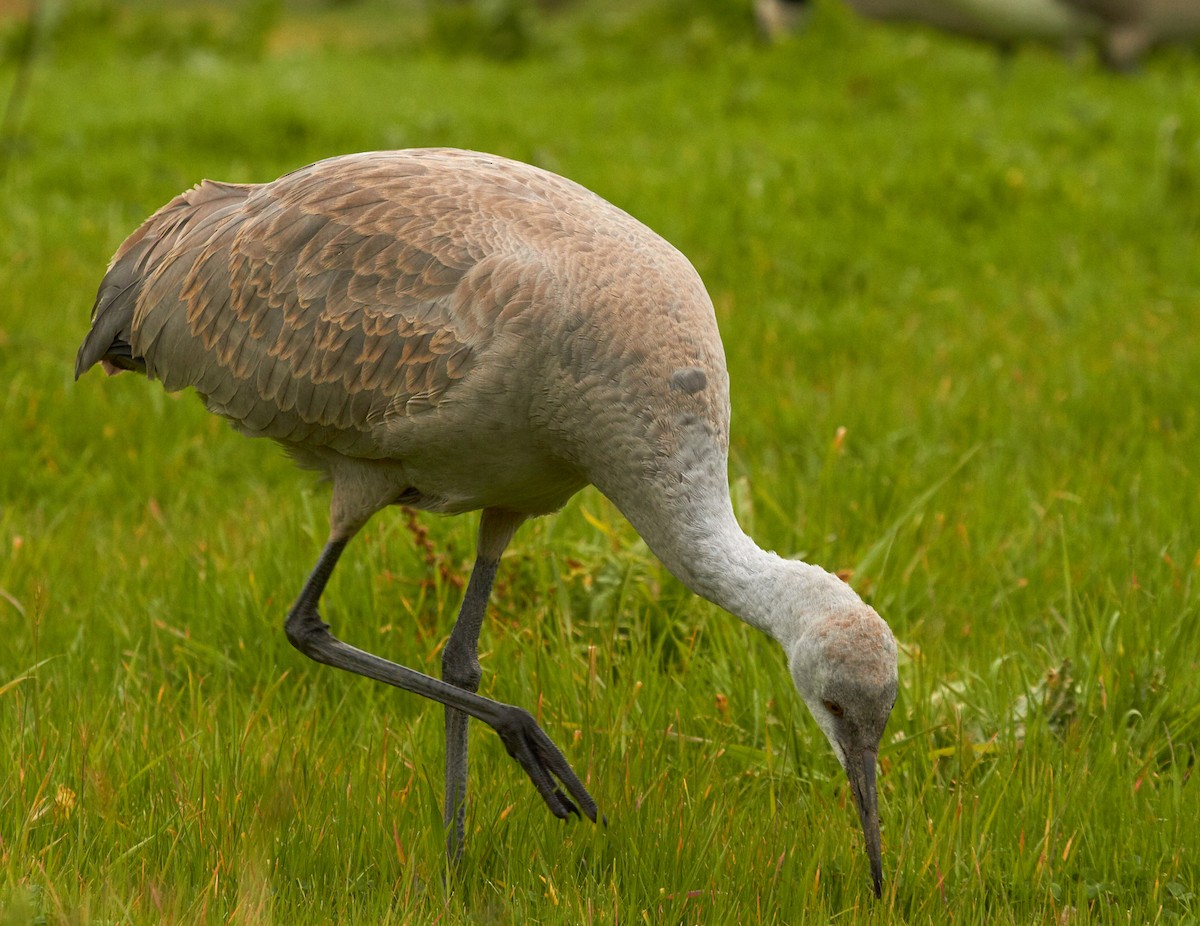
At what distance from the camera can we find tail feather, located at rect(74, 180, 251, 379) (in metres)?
4.36

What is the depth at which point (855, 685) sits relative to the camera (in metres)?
3.13

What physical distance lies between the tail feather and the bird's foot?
160cm

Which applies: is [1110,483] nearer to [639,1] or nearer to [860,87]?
[860,87]

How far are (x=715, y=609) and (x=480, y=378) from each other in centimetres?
124

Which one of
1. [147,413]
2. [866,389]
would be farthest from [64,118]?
[866,389]

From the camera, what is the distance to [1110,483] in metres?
5.44

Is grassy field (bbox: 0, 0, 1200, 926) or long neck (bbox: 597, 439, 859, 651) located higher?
long neck (bbox: 597, 439, 859, 651)

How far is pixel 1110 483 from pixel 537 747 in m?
2.71

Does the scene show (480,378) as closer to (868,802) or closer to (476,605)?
(476,605)

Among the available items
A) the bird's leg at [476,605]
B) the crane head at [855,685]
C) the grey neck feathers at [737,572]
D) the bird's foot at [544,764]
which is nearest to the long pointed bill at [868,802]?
the crane head at [855,685]

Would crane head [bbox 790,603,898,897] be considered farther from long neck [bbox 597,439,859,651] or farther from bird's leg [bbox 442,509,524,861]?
bird's leg [bbox 442,509,524,861]

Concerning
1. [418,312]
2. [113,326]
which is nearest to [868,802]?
[418,312]

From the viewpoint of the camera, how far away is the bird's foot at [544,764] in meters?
3.51

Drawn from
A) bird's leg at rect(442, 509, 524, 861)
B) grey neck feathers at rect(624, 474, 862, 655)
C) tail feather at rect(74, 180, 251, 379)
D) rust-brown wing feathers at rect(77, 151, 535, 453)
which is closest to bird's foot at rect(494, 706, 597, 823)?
bird's leg at rect(442, 509, 524, 861)
